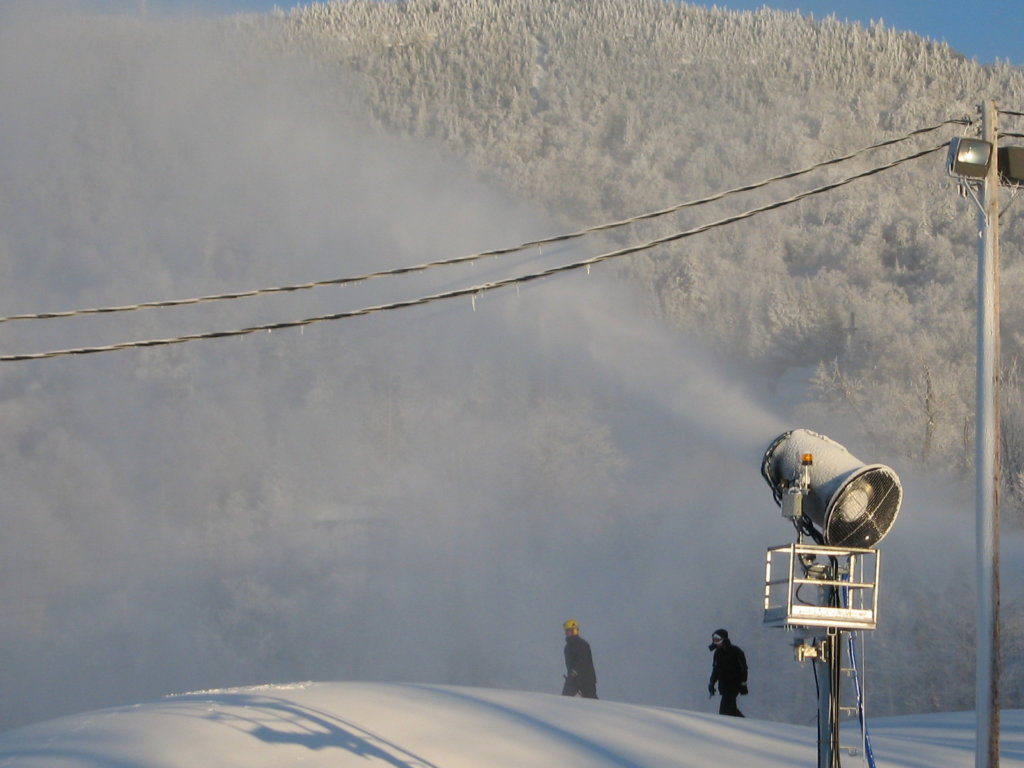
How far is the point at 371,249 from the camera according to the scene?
41188mm

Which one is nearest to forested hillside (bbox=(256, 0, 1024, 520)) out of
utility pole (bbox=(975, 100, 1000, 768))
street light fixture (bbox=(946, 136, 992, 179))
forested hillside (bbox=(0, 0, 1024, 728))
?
forested hillside (bbox=(0, 0, 1024, 728))

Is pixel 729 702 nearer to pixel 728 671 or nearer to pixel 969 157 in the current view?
pixel 728 671

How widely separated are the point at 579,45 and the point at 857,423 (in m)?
27.4

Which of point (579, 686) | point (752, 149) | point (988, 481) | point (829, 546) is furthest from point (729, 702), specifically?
point (752, 149)

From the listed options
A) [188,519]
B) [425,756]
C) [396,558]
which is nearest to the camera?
[425,756]

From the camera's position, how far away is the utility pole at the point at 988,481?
777 cm

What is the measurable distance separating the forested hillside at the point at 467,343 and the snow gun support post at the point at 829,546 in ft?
27.9

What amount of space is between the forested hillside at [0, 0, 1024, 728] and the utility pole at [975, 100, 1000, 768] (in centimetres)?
788

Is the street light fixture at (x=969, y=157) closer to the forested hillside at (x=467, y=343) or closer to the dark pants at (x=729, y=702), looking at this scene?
the dark pants at (x=729, y=702)

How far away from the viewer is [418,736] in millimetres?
8148

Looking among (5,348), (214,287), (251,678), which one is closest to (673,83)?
(214,287)

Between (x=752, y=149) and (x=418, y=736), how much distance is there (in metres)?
37.3

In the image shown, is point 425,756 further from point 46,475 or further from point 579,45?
point 579,45

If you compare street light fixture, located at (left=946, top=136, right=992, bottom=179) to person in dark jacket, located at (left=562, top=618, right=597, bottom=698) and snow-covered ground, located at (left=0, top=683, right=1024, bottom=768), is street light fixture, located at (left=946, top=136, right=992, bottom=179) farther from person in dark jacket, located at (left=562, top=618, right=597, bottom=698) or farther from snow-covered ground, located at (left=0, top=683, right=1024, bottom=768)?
person in dark jacket, located at (left=562, top=618, right=597, bottom=698)
